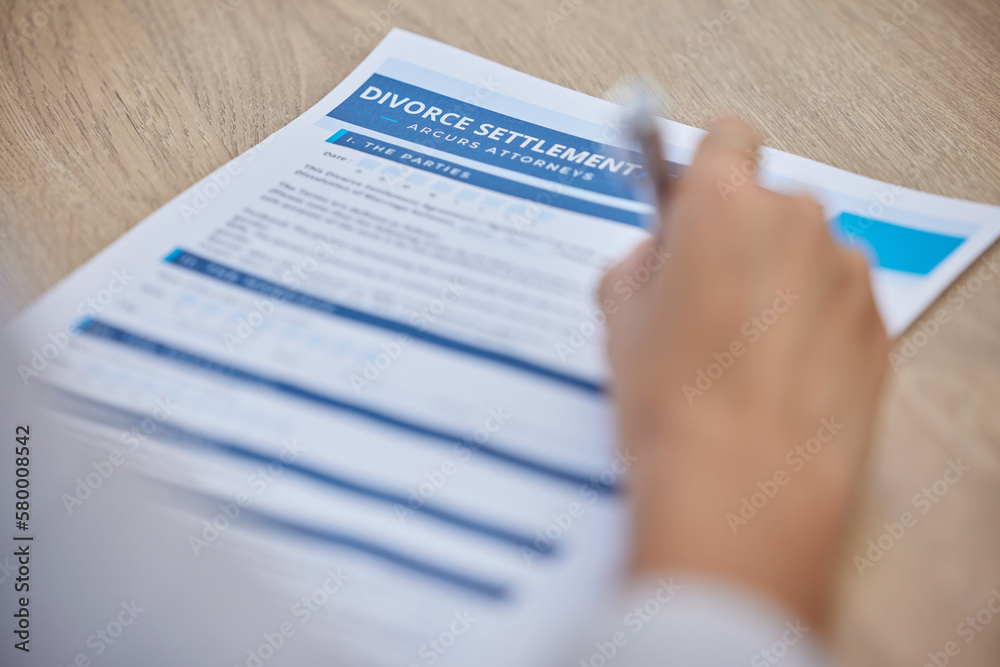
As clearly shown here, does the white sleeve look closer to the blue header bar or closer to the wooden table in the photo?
the wooden table

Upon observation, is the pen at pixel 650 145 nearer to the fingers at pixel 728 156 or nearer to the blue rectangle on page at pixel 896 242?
the fingers at pixel 728 156

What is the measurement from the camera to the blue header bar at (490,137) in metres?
0.50

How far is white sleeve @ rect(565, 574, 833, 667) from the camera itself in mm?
281

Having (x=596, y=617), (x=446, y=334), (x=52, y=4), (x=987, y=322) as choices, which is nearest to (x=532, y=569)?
(x=596, y=617)

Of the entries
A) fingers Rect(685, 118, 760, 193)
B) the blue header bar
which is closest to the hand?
fingers Rect(685, 118, 760, 193)

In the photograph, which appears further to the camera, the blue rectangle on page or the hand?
the blue rectangle on page

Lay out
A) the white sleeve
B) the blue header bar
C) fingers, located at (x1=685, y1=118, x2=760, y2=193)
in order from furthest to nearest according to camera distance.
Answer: the blue header bar
fingers, located at (x1=685, y1=118, x2=760, y2=193)
the white sleeve

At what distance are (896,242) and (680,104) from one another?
0.19 meters

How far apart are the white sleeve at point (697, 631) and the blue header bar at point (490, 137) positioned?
0.91ft

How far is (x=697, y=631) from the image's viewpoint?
28 centimetres

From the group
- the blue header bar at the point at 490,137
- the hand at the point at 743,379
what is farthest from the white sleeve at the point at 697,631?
the blue header bar at the point at 490,137

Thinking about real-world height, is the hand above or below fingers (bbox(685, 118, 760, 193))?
below

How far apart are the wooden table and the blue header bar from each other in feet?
0.17

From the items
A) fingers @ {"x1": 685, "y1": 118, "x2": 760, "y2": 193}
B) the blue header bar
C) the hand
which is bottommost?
the blue header bar
